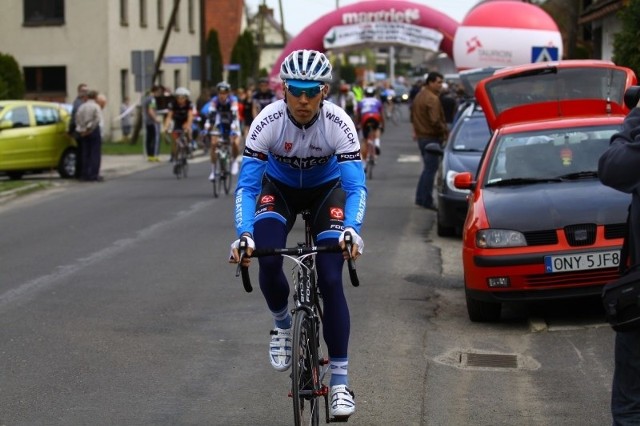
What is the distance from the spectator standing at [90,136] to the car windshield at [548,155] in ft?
54.4

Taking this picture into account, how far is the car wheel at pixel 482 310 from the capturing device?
1014cm

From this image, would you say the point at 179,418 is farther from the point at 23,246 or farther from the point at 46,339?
the point at 23,246

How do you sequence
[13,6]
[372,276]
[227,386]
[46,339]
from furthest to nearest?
1. [13,6]
2. [372,276]
3. [46,339]
4. [227,386]

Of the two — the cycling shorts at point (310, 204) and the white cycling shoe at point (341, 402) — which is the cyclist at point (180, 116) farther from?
the white cycling shoe at point (341, 402)

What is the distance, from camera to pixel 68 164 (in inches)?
1096

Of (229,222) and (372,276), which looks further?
(229,222)

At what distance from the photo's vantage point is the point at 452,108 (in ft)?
98.0

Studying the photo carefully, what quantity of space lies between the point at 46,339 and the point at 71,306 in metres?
1.52

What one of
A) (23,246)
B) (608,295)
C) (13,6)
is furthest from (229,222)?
(13,6)

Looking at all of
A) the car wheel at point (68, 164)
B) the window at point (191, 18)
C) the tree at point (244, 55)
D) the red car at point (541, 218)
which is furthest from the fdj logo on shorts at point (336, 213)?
the tree at point (244, 55)

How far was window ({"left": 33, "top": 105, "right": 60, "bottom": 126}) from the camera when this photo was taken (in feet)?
88.8

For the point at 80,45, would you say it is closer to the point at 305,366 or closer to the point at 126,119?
the point at 126,119

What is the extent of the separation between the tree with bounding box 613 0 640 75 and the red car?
274 inches

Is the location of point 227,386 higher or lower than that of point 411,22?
lower
